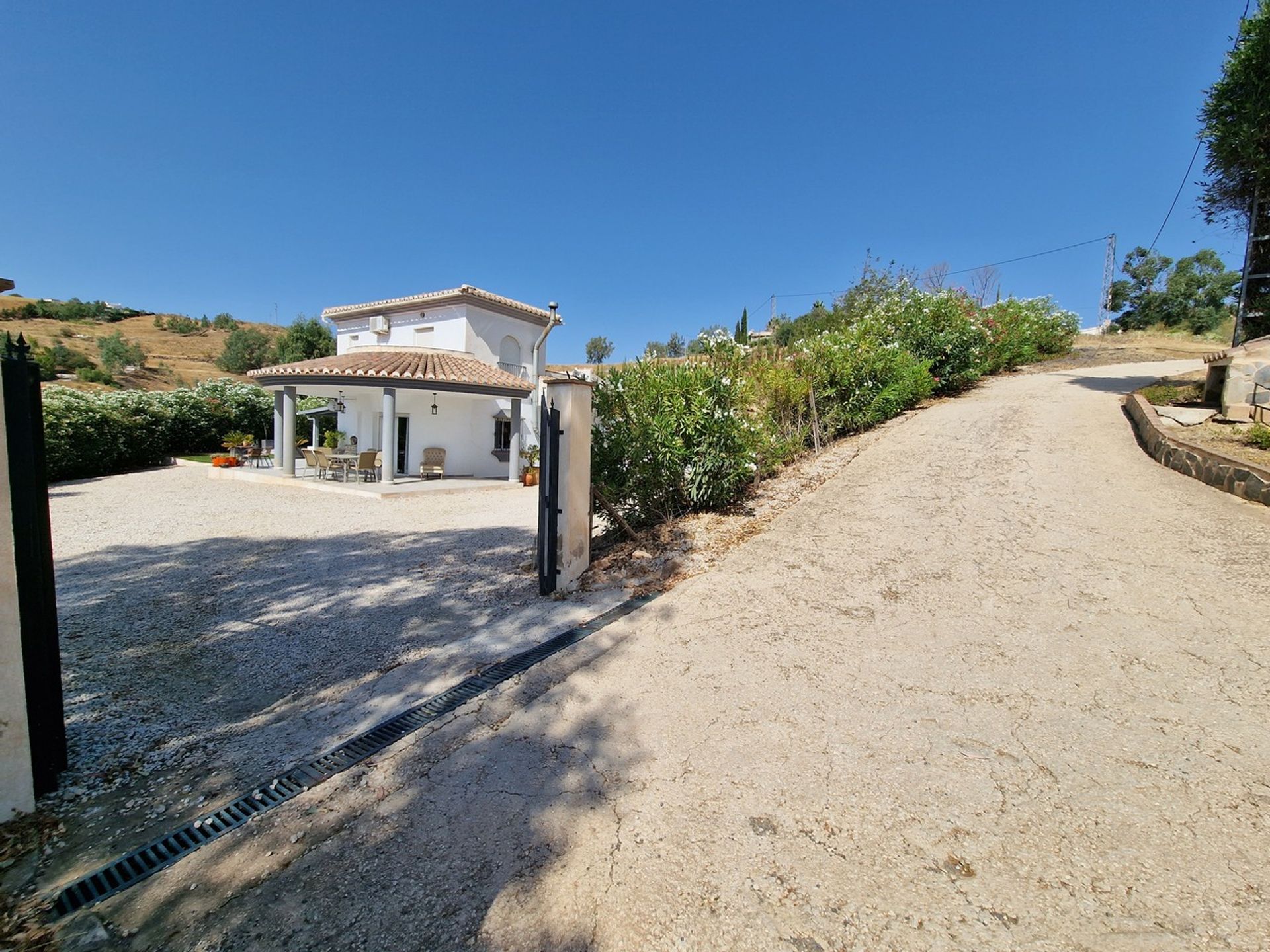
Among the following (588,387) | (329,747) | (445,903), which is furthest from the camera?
(588,387)

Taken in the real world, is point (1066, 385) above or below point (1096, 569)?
above

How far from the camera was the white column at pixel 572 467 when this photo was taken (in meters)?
5.32

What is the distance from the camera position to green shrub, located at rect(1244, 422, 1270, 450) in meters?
5.95

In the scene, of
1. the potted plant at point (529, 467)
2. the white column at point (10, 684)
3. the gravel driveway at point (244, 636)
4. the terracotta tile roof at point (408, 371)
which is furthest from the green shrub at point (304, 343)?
the white column at point (10, 684)

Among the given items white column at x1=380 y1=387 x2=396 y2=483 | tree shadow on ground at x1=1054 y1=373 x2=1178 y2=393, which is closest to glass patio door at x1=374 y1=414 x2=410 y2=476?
white column at x1=380 y1=387 x2=396 y2=483

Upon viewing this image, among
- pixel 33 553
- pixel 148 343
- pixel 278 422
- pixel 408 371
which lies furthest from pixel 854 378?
pixel 148 343

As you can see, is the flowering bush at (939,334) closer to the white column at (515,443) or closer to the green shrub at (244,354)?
the white column at (515,443)

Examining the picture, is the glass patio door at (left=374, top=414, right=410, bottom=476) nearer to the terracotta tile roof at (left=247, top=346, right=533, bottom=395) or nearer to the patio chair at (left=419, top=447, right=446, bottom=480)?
the patio chair at (left=419, top=447, right=446, bottom=480)

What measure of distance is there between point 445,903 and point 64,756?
7.70 feet

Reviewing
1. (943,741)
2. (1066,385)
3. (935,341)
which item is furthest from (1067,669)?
(1066,385)

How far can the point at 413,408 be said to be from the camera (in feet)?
58.1

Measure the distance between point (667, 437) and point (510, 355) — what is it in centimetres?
1691

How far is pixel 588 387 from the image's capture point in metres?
5.48

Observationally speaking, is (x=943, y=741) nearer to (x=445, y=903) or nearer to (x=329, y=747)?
(x=445, y=903)
